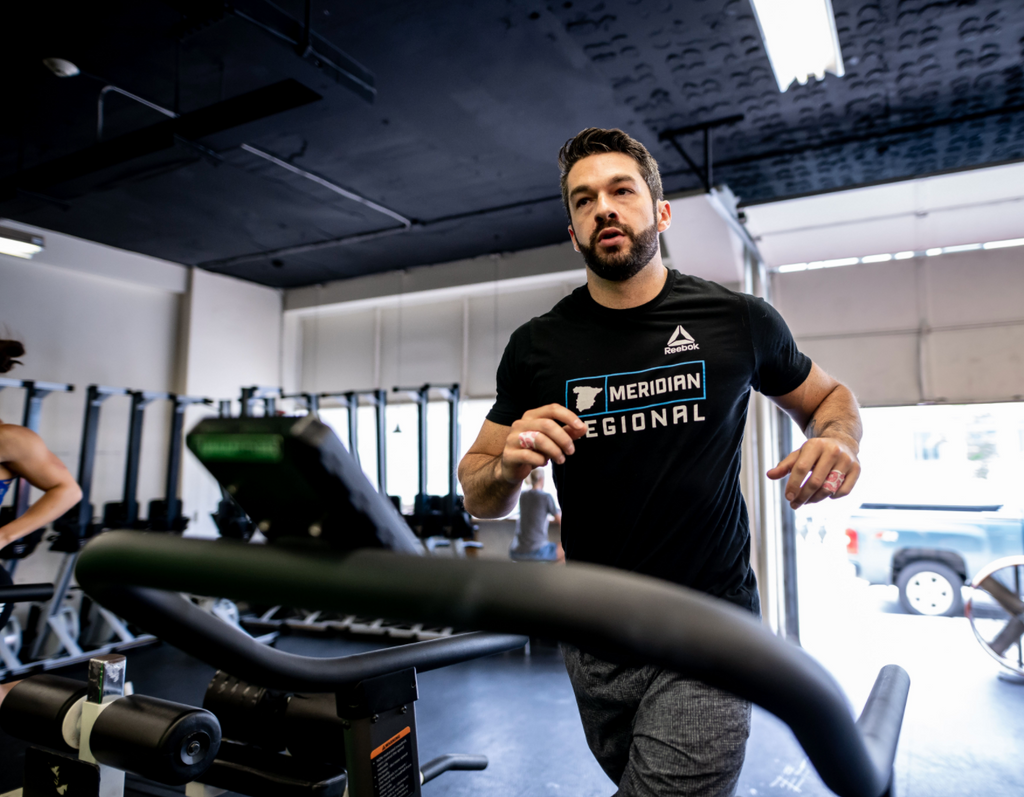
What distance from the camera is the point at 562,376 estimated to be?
1377mm

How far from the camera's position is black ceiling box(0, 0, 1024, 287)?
319 cm

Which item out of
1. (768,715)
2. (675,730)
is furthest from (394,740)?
(768,715)

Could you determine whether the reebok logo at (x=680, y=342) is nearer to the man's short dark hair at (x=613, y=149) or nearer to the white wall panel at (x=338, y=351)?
the man's short dark hair at (x=613, y=149)

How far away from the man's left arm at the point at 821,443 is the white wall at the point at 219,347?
665cm

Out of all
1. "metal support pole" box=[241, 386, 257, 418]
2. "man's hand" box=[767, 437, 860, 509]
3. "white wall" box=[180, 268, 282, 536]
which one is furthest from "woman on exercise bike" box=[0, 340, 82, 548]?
"white wall" box=[180, 268, 282, 536]

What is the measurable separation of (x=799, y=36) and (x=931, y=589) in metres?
5.12

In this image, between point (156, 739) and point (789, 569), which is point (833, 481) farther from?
point (789, 569)

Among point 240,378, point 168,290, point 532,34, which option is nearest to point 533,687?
point 532,34

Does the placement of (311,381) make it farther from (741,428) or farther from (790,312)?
(741,428)

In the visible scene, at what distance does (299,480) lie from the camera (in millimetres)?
601

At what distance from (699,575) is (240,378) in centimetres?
728

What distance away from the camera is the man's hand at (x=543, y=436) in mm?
849

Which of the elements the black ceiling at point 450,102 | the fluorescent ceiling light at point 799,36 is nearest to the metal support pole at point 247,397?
the black ceiling at point 450,102

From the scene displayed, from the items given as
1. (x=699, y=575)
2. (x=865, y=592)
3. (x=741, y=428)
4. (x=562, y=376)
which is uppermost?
(x=562, y=376)
